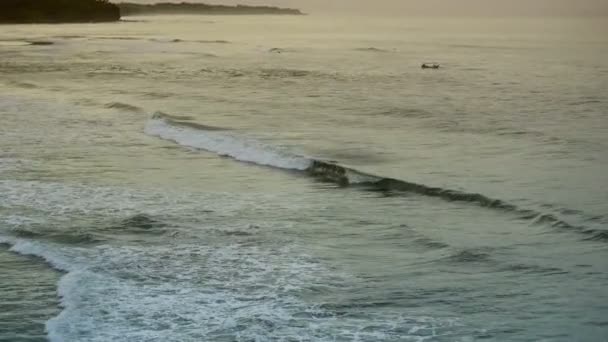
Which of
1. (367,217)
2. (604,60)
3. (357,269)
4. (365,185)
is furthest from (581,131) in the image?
(604,60)

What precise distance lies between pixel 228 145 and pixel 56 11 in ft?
517

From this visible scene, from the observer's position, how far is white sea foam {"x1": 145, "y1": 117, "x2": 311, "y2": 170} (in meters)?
21.1

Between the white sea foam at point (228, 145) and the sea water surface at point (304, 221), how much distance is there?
94 millimetres

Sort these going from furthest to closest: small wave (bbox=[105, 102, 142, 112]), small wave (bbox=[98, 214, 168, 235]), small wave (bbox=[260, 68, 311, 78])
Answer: small wave (bbox=[260, 68, 311, 78]) < small wave (bbox=[105, 102, 142, 112]) < small wave (bbox=[98, 214, 168, 235])

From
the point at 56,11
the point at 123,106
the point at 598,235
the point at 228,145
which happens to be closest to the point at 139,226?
the point at 598,235

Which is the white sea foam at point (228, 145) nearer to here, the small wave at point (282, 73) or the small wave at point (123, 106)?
the small wave at point (123, 106)

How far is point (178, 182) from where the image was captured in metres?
18.2

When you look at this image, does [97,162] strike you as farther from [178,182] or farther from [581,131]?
[581,131]

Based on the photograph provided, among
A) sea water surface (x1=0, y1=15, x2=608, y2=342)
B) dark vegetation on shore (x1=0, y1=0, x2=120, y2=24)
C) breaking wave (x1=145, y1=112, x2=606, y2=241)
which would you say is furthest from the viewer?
dark vegetation on shore (x1=0, y1=0, x2=120, y2=24)

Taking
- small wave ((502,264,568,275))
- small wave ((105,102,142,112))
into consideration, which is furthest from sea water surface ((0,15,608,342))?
small wave ((105,102,142,112))

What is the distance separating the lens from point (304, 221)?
1480 centimetres

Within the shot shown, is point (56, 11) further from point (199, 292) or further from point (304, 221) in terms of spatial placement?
point (199, 292)

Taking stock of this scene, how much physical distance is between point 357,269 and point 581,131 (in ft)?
53.7

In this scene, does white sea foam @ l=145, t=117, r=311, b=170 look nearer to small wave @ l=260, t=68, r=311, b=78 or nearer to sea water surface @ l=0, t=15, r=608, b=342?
sea water surface @ l=0, t=15, r=608, b=342
